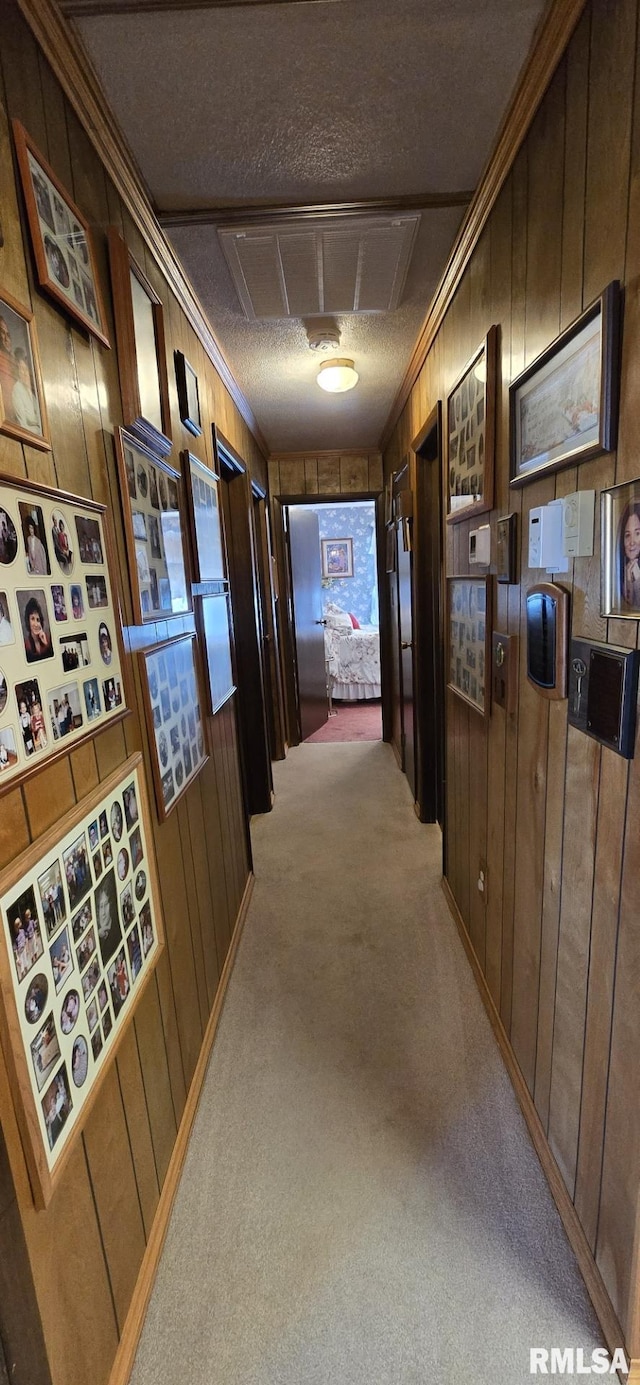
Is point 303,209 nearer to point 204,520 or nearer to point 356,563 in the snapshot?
point 204,520

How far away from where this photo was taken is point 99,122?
3.71ft

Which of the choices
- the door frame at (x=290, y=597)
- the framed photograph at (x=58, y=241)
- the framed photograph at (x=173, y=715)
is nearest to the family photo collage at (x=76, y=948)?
the framed photograph at (x=173, y=715)

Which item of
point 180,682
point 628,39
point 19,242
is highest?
point 628,39

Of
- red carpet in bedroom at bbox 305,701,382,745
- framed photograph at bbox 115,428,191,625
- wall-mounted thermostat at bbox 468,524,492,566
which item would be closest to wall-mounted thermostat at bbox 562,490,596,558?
wall-mounted thermostat at bbox 468,524,492,566

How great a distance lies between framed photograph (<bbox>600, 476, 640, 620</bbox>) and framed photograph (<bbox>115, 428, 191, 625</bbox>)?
92cm

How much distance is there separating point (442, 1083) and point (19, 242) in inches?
80.4

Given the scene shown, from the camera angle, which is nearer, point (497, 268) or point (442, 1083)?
point (497, 268)

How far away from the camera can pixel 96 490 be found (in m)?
1.10

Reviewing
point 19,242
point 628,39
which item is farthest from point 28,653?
point 628,39

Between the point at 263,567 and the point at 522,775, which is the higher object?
the point at 263,567

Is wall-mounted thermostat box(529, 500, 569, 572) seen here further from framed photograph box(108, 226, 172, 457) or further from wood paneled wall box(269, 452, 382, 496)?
wood paneled wall box(269, 452, 382, 496)

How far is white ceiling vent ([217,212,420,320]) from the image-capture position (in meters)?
1.56

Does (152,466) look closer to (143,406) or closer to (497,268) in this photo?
(143,406)

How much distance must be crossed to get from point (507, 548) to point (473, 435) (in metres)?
0.47
